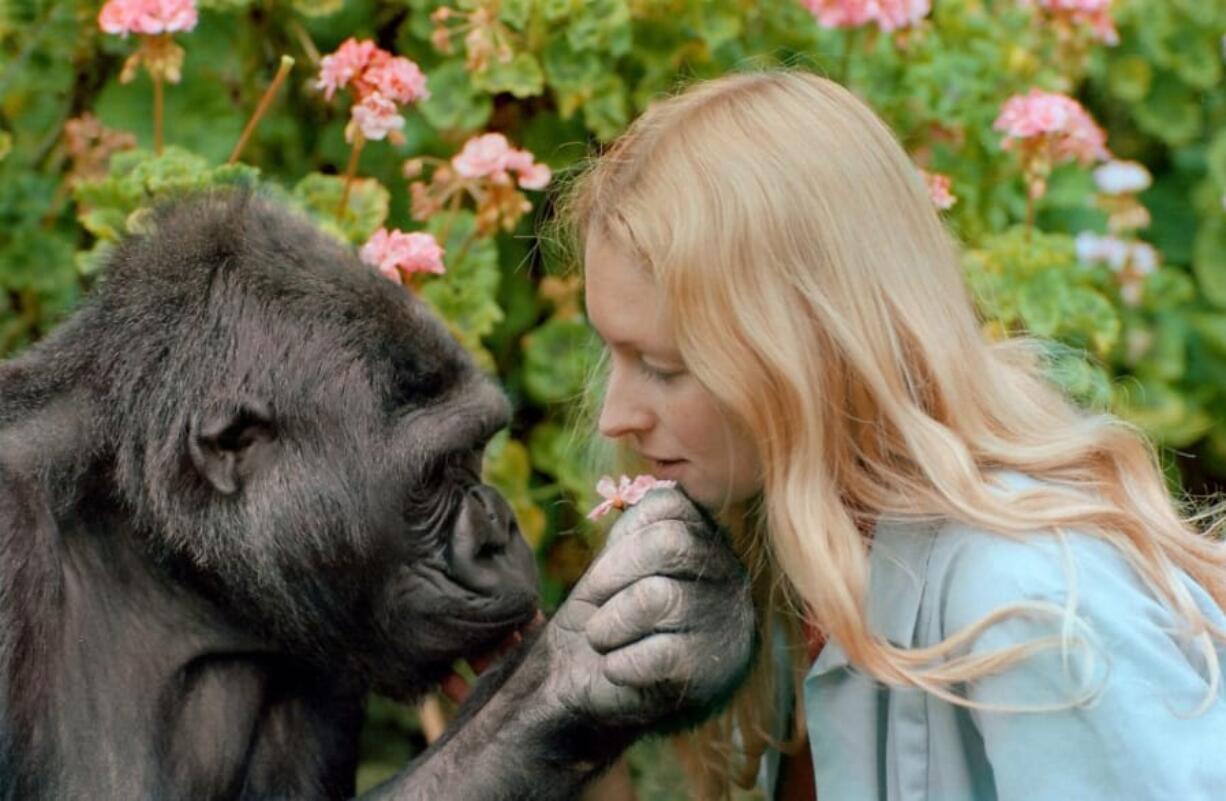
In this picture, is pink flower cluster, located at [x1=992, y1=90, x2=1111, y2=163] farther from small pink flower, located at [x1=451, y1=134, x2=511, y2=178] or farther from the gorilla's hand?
the gorilla's hand

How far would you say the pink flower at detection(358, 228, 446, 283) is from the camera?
11.2 ft

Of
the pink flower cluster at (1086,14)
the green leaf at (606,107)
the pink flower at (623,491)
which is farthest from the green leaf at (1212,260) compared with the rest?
the pink flower at (623,491)

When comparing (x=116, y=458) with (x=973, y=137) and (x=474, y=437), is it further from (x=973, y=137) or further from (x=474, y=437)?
(x=973, y=137)

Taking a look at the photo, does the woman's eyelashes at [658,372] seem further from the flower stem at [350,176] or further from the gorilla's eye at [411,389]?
the flower stem at [350,176]

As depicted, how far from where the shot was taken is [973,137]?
4293mm

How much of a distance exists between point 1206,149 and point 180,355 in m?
3.14

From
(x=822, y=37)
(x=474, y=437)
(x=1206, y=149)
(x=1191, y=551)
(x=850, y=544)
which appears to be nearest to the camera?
(x=850, y=544)

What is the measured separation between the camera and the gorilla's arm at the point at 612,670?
268 centimetres

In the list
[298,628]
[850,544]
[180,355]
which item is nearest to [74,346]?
[180,355]

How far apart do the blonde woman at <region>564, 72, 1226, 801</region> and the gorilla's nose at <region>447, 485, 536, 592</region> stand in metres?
0.31

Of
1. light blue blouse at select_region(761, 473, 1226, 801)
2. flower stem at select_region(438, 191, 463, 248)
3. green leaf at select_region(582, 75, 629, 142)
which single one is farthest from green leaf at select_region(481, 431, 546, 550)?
light blue blouse at select_region(761, 473, 1226, 801)

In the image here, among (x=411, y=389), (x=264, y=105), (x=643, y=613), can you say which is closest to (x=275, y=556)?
(x=411, y=389)

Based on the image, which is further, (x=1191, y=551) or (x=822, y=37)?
(x=822, y=37)

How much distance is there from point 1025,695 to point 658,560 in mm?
514
